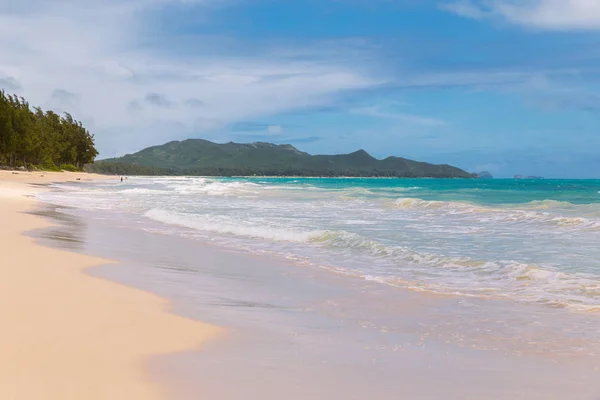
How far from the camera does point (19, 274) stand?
7.47 m

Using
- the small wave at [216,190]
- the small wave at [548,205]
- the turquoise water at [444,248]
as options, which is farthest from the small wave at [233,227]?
the small wave at [216,190]

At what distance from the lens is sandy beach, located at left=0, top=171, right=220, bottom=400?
12.0ft

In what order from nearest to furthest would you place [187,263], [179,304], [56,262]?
[179,304], [56,262], [187,263]

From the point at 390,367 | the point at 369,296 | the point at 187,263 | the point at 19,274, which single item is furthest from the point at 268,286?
the point at 390,367

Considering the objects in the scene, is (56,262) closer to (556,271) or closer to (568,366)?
(568,366)

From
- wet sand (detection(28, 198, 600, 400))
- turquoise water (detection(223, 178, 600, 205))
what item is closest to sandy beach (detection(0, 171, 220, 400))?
wet sand (detection(28, 198, 600, 400))

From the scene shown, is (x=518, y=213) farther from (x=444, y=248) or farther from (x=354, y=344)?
(x=354, y=344)

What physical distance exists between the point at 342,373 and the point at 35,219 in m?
14.5

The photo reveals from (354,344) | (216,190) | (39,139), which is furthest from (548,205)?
(39,139)

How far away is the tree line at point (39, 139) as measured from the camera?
246 feet

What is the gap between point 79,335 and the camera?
481 centimetres

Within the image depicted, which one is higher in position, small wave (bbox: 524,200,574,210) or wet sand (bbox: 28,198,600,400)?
small wave (bbox: 524,200,574,210)

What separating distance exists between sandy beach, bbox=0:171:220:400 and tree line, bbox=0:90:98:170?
75.4 m

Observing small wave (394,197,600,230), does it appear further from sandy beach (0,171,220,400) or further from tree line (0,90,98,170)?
tree line (0,90,98,170)
